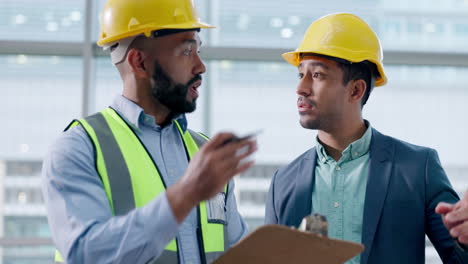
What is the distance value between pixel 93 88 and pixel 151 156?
272 cm

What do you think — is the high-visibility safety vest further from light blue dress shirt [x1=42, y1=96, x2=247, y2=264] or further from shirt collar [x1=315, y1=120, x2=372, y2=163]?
shirt collar [x1=315, y1=120, x2=372, y2=163]

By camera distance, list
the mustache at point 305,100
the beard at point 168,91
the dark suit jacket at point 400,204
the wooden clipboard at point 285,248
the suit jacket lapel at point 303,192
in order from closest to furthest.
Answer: the wooden clipboard at point 285,248 → the beard at point 168,91 → the dark suit jacket at point 400,204 → the suit jacket lapel at point 303,192 → the mustache at point 305,100

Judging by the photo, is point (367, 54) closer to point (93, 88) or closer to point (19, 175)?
point (93, 88)

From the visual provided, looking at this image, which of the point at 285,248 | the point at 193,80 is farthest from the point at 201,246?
the point at 193,80

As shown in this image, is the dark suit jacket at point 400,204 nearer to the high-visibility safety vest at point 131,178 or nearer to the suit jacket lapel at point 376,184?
the suit jacket lapel at point 376,184

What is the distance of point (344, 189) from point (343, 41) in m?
0.67

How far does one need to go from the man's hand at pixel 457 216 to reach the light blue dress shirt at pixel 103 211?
2.81 ft

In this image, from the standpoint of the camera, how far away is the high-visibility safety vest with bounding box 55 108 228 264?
6.48 feet

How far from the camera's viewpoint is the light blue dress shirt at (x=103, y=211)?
1.72m

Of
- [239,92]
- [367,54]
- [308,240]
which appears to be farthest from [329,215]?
[239,92]

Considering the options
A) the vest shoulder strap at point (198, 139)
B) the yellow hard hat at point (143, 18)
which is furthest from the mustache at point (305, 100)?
the yellow hard hat at point (143, 18)

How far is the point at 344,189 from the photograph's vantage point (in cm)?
280

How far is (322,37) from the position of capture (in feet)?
9.96

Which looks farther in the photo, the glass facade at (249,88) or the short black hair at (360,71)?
the glass facade at (249,88)
